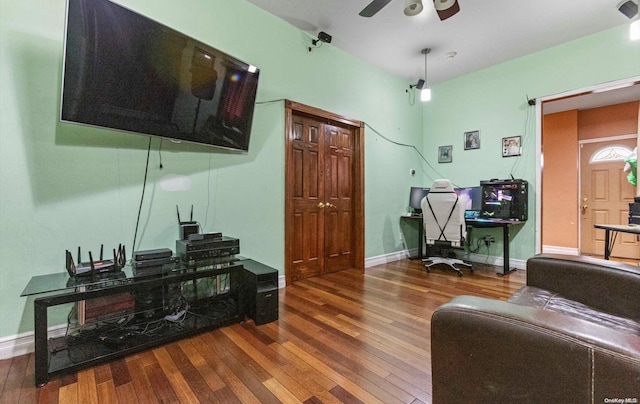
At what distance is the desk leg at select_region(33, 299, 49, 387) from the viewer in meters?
1.52

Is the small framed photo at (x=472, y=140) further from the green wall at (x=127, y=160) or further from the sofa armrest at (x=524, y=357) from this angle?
the sofa armrest at (x=524, y=357)

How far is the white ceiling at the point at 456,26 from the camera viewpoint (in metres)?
2.94

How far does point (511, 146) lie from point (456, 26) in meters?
1.98

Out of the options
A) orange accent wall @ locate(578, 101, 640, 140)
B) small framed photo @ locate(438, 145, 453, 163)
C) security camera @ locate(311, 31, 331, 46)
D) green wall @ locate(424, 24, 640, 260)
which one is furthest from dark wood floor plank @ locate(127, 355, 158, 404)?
orange accent wall @ locate(578, 101, 640, 140)

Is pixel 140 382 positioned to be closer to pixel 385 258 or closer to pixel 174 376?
pixel 174 376

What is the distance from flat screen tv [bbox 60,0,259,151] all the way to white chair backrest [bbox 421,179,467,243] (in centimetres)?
271

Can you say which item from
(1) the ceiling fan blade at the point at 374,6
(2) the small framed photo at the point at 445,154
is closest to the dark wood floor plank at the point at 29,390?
(1) the ceiling fan blade at the point at 374,6

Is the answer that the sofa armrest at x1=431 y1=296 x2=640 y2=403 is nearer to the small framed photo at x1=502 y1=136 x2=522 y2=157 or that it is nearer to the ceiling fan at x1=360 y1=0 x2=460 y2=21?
the ceiling fan at x1=360 y1=0 x2=460 y2=21

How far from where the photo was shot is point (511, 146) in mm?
4180

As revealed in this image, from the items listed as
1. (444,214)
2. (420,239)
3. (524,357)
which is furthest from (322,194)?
(524,357)

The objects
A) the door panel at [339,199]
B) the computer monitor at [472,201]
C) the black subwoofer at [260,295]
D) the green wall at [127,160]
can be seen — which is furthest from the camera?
the computer monitor at [472,201]

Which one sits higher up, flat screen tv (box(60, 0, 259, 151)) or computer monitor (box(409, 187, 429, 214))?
flat screen tv (box(60, 0, 259, 151))

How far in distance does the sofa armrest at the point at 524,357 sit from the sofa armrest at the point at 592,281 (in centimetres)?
96

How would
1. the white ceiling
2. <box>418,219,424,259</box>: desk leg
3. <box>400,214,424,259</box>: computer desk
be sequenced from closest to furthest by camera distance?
the white ceiling < <box>400,214,424,259</box>: computer desk < <box>418,219,424,259</box>: desk leg
